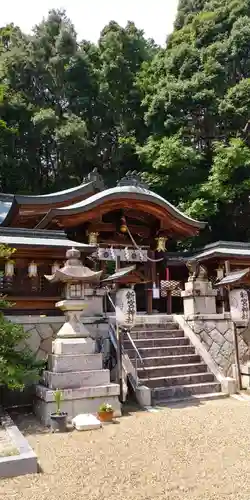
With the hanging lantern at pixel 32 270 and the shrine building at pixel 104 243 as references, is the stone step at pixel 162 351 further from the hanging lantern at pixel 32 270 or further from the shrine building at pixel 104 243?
the hanging lantern at pixel 32 270

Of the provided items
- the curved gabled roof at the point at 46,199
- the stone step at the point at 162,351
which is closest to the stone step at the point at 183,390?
the stone step at the point at 162,351

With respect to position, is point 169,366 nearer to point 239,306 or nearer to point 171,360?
point 171,360

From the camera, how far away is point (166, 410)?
7953 mm

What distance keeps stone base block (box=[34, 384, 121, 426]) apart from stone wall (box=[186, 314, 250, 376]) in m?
4.01

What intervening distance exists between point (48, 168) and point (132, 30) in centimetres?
1285

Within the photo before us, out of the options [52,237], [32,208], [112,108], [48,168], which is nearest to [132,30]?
[112,108]

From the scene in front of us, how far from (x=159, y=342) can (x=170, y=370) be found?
1036 mm

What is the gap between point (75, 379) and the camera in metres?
7.42

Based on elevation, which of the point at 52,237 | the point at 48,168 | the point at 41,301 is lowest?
the point at 41,301

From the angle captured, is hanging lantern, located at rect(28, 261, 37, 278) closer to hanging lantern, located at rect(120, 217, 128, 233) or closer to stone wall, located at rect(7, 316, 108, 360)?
stone wall, located at rect(7, 316, 108, 360)

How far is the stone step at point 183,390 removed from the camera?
866 cm

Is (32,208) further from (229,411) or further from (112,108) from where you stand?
(112,108)

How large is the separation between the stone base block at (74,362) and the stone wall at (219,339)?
4.05 m

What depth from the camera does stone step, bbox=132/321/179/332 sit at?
1084cm
